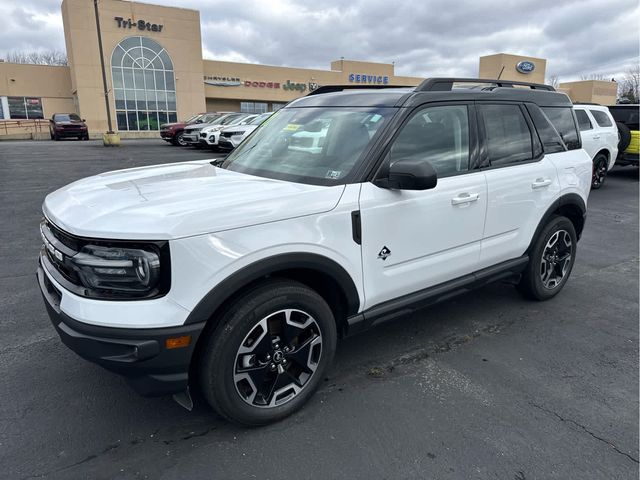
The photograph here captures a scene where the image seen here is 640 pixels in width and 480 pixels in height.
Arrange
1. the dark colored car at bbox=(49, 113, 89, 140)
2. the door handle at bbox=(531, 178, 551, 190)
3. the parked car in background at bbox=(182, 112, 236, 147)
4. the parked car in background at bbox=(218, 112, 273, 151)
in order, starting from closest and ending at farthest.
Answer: the door handle at bbox=(531, 178, 551, 190) → the parked car in background at bbox=(218, 112, 273, 151) → the parked car in background at bbox=(182, 112, 236, 147) → the dark colored car at bbox=(49, 113, 89, 140)

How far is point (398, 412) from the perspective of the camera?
2787 millimetres

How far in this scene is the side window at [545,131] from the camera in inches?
161

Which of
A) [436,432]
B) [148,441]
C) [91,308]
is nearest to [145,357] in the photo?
[91,308]

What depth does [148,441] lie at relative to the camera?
8.29 feet

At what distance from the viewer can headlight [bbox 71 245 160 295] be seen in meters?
2.15

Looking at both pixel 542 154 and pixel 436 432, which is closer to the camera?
pixel 436 432

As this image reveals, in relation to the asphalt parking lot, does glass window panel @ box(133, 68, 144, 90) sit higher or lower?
higher

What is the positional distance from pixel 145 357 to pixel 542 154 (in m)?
3.57

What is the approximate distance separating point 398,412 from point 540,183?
2345 mm

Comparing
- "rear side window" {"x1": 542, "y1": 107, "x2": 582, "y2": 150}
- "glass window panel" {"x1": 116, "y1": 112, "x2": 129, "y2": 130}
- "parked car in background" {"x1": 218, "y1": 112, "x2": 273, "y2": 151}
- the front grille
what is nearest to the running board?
"rear side window" {"x1": 542, "y1": 107, "x2": 582, "y2": 150}

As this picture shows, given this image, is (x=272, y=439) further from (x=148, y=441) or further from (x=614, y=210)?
(x=614, y=210)

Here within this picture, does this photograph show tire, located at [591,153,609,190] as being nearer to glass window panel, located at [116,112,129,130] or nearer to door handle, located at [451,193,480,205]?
door handle, located at [451,193,480,205]

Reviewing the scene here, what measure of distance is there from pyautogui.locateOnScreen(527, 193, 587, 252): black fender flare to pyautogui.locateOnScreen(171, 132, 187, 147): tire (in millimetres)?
19988

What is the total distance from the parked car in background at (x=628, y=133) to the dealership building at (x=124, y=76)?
25061 mm
